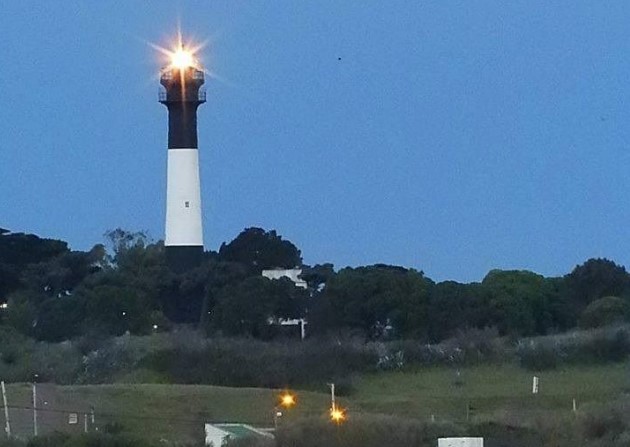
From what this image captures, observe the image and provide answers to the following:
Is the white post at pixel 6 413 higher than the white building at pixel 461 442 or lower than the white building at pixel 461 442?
higher

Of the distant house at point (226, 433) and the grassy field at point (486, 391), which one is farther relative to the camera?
the grassy field at point (486, 391)

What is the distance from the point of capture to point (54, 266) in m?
66.6

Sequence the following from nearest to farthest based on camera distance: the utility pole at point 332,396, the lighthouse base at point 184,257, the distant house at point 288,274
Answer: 1. the utility pole at point 332,396
2. the lighthouse base at point 184,257
3. the distant house at point 288,274

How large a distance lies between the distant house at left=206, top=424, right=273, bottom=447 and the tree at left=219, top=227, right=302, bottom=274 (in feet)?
82.6

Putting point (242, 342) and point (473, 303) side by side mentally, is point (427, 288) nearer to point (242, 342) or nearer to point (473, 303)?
point (473, 303)

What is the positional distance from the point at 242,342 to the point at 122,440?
Result: 16.1m

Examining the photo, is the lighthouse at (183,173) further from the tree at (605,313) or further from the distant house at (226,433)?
the distant house at (226,433)

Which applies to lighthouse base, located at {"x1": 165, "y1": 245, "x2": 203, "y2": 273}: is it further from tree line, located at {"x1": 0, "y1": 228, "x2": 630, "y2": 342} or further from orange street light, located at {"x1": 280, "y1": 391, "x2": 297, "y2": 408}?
orange street light, located at {"x1": 280, "y1": 391, "x2": 297, "y2": 408}

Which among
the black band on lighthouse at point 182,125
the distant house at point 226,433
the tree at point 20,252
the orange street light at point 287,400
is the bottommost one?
the distant house at point 226,433

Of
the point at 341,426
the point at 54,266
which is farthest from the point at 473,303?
the point at 341,426

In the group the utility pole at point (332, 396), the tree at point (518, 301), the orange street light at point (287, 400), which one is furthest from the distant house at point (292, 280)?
the orange street light at point (287, 400)

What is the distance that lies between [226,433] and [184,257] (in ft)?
75.3

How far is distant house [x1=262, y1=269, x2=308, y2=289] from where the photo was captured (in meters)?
61.5

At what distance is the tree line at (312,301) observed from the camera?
182ft
